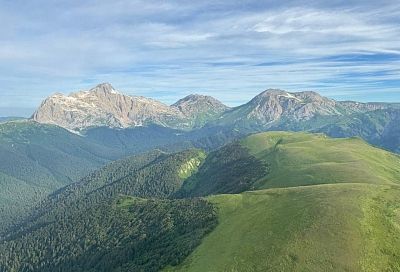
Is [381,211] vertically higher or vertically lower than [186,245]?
higher

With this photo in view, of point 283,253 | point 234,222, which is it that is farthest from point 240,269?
point 234,222

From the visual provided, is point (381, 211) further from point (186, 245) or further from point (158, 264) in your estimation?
point (158, 264)

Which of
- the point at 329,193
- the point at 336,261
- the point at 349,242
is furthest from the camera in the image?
the point at 329,193

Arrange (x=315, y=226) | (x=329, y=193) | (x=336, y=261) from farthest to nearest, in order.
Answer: (x=329, y=193), (x=315, y=226), (x=336, y=261)

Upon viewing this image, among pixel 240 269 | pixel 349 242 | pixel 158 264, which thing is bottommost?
pixel 158 264

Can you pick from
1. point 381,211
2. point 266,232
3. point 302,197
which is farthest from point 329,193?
point 266,232

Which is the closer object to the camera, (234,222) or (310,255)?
(310,255)
